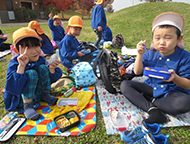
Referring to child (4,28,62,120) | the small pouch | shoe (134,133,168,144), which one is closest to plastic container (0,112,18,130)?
child (4,28,62,120)

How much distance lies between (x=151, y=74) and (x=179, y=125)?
941 millimetres

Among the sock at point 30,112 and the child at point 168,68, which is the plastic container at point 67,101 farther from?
the child at point 168,68

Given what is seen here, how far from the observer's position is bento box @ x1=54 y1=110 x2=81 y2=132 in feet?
5.96

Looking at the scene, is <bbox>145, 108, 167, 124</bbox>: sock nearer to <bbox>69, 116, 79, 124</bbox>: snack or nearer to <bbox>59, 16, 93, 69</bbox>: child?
<bbox>69, 116, 79, 124</bbox>: snack

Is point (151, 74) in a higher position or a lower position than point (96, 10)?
lower

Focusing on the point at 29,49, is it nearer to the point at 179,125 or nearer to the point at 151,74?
the point at 151,74

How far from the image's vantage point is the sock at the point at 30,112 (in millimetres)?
1961

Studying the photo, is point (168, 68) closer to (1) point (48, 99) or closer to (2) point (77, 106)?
(2) point (77, 106)

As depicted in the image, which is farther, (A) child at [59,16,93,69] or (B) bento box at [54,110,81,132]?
(A) child at [59,16,93,69]

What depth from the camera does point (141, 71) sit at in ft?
6.91

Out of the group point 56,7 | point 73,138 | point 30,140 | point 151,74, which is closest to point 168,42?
point 151,74

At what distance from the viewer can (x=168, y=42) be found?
170 centimetres

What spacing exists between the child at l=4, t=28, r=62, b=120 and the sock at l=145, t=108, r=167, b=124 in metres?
1.61

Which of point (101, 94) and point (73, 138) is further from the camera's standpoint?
point (101, 94)
